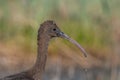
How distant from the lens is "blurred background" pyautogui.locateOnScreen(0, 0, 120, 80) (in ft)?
45.2

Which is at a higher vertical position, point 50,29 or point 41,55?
point 50,29

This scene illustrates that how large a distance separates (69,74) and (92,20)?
97cm

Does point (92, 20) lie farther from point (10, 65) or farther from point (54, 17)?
point (10, 65)

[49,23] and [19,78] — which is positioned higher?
[49,23]

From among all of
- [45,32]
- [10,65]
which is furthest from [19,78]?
[10,65]

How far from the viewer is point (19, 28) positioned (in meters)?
14.4

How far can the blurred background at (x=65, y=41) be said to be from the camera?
45.2ft

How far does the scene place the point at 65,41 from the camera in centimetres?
1395

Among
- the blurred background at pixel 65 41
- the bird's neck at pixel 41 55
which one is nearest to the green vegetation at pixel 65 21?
the blurred background at pixel 65 41

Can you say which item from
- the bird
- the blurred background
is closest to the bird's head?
the bird

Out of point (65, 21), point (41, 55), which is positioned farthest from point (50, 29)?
point (65, 21)

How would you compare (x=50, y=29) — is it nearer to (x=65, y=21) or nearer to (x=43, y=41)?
(x=43, y=41)

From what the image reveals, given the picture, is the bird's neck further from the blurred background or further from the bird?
the blurred background

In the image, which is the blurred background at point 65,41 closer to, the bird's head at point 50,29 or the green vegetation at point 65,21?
the green vegetation at point 65,21
